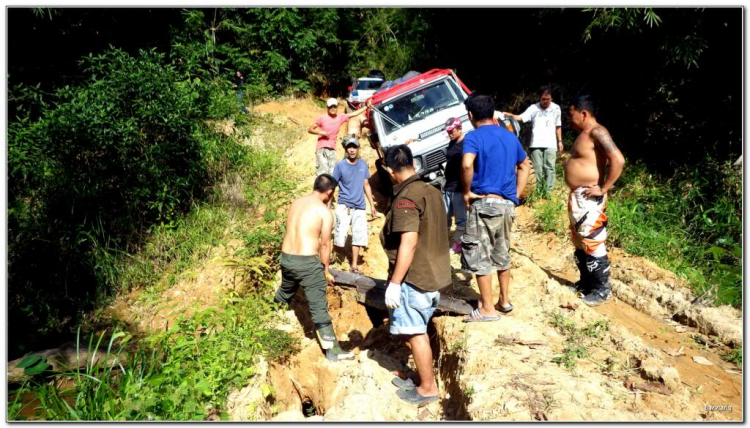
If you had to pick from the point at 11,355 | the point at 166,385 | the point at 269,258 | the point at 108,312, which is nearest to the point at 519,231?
the point at 269,258

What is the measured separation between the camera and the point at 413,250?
3389 mm

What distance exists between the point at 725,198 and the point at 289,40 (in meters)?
13.1

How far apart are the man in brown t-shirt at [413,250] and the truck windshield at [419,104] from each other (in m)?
4.95

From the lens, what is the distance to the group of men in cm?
348

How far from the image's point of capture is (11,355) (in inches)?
229

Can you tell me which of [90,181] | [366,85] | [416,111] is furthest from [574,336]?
[366,85]

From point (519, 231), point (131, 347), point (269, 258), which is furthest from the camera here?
point (519, 231)

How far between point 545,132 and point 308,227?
14.1 feet

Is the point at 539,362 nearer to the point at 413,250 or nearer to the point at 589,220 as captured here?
the point at 413,250

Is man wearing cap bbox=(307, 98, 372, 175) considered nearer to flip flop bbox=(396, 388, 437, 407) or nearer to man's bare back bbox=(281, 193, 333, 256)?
man's bare back bbox=(281, 193, 333, 256)

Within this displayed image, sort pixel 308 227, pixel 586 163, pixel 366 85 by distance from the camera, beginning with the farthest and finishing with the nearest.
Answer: pixel 366 85, pixel 308 227, pixel 586 163

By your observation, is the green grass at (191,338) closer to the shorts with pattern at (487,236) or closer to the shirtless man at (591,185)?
the shorts with pattern at (487,236)

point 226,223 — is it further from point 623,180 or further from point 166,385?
point 623,180

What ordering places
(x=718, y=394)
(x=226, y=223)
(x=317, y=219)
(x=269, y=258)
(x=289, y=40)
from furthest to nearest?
(x=289, y=40) < (x=226, y=223) < (x=269, y=258) < (x=317, y=219) < (x=718, y=394)
